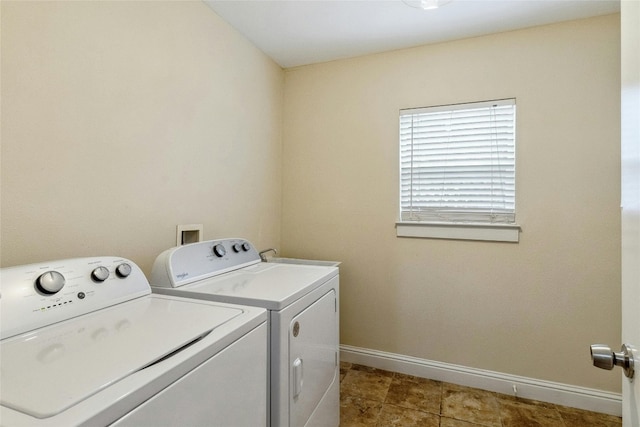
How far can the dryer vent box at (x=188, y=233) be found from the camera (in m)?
1.54

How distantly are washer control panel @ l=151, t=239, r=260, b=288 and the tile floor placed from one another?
3.47 feet

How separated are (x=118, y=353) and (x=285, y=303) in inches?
19.7

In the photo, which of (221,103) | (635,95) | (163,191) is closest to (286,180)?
(221,103)

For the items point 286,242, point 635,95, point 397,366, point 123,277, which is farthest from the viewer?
point 286,242

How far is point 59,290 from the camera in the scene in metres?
0.86

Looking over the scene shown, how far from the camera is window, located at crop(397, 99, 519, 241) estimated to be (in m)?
1.96

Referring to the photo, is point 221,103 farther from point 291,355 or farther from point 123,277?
point 291,355

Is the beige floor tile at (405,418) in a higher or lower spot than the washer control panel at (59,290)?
lower

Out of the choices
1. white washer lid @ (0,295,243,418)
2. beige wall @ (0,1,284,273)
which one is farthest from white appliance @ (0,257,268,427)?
beige wall @ (0,1,284,273)

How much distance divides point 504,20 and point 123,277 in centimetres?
236

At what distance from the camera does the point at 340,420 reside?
5.55 ft

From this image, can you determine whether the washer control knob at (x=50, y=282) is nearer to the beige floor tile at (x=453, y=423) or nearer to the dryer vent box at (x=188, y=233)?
the dryer vent box at (x=188, y=233)

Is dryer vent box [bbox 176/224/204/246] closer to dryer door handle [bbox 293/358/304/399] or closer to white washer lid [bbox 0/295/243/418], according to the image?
white washer lid [bbox 0/295/243/418]

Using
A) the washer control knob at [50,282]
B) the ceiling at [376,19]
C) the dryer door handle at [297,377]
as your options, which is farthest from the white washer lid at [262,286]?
the ceiling at [376,19]
